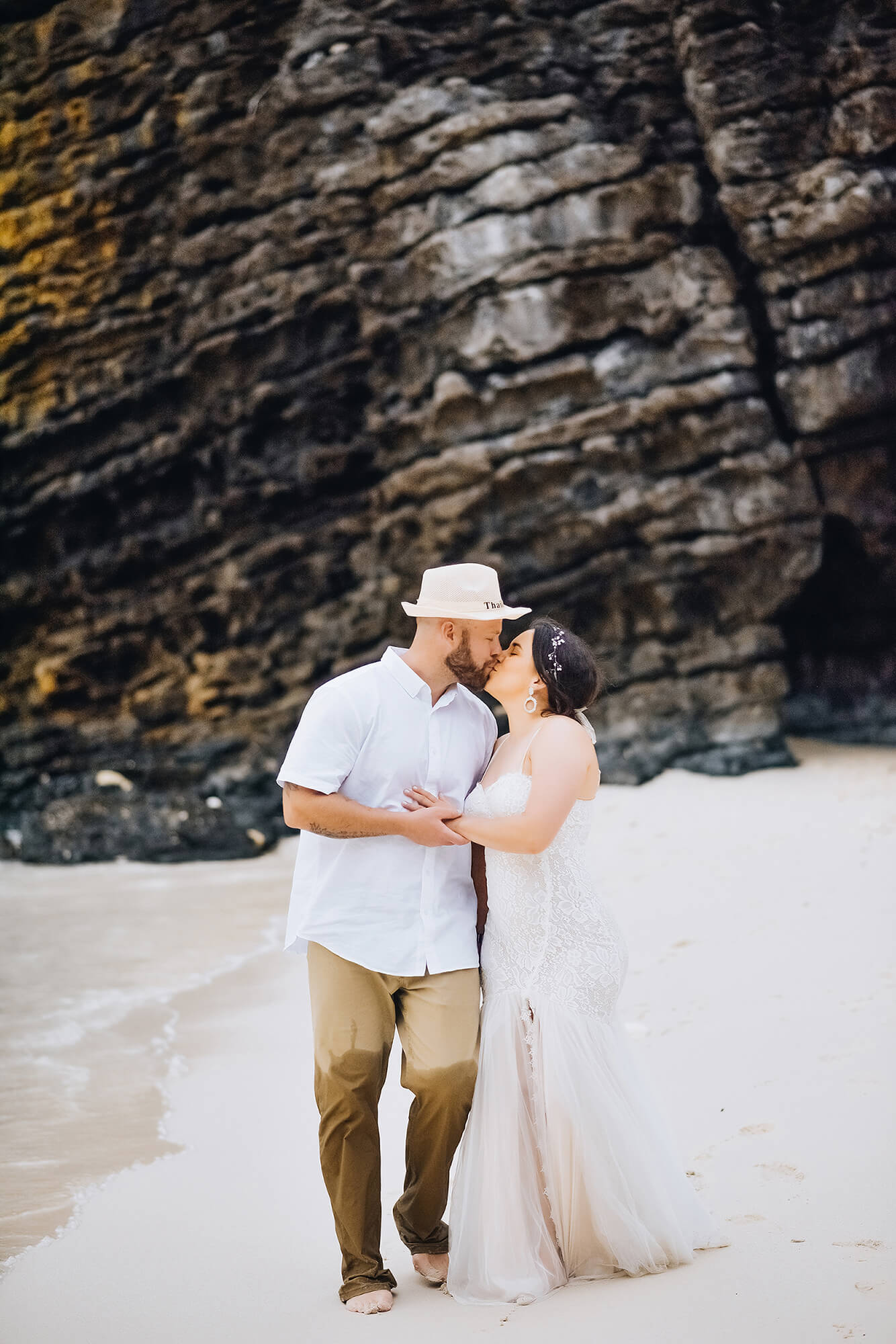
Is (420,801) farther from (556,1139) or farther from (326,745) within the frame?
(556,1139)

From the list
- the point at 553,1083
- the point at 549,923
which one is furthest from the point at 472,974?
the point at 553,1083

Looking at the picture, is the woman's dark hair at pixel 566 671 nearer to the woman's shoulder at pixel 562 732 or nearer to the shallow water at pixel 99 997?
the woman's shoulder at pixel 562 732

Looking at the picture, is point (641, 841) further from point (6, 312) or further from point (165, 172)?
point (6, 312)

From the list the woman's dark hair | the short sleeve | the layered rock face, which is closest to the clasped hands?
the short sleeve

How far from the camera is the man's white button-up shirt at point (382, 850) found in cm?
311

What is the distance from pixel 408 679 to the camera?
334 centimetres

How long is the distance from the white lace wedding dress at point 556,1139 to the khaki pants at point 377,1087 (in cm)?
8

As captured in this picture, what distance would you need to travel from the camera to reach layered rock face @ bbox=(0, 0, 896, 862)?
1180 centimetres

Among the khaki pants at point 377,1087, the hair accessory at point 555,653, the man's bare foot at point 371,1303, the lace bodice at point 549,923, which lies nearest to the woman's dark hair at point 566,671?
the hair accessory at point 555,653

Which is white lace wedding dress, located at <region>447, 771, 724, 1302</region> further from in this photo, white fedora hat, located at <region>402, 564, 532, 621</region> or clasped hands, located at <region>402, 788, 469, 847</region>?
white fedora hat, located at <region>402, 564, 532, 621</region>

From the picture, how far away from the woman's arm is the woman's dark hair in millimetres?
92

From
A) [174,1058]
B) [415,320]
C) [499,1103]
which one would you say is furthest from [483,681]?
[415,320]

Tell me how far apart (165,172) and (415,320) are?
433cm

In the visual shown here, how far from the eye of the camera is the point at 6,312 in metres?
15.6
